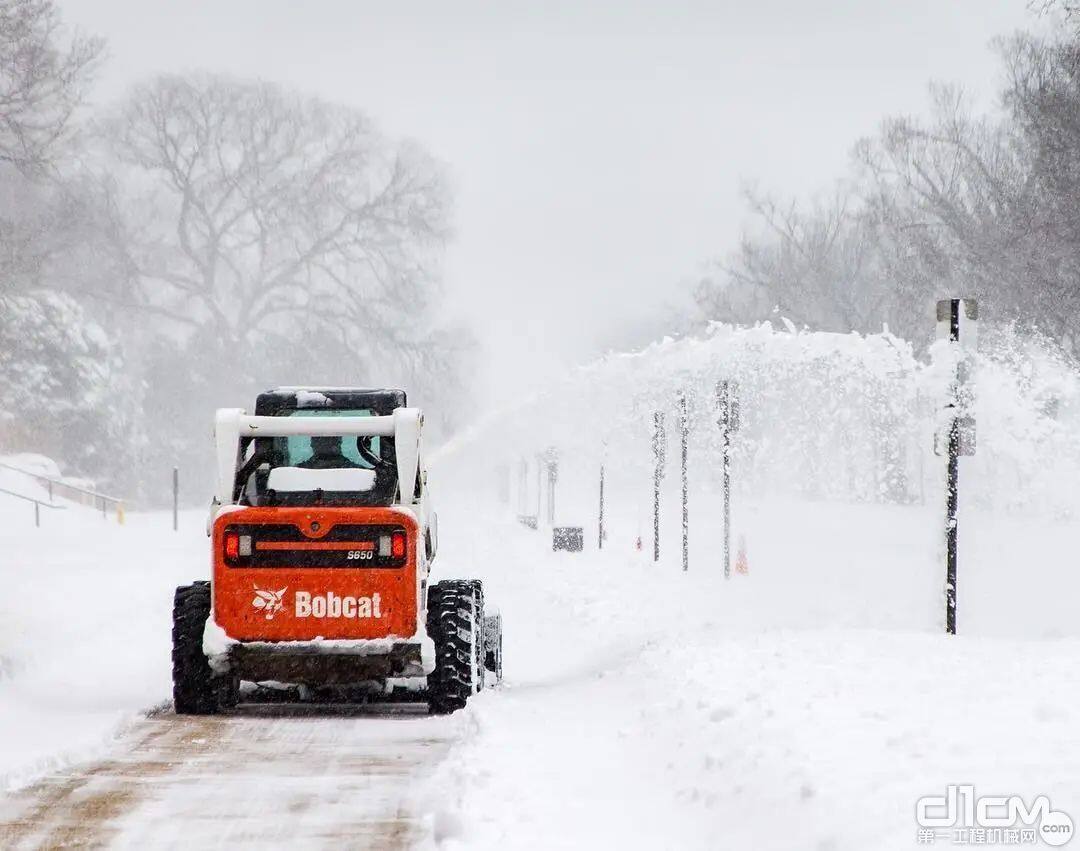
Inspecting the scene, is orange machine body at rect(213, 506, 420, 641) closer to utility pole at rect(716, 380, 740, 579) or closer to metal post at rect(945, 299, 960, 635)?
metal post at rect(945, 299, 960, 635)

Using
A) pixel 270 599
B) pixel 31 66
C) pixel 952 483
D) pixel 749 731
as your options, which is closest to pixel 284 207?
pixel 31 66

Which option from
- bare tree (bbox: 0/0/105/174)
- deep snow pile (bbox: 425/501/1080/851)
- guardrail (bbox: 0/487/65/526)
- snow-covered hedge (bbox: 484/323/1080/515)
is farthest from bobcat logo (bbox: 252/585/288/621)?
guardrail (bbox: 0/487/65/526)

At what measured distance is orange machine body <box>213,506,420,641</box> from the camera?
1025 centimetres

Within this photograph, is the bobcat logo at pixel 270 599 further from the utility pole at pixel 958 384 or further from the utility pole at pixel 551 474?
the utility pole at pixel 551 474

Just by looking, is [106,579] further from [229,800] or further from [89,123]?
[89,123]

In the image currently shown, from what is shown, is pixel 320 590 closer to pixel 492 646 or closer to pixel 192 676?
pixel 192 676

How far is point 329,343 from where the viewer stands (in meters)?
59.0

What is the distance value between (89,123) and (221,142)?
214 inches

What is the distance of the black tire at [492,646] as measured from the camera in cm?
1174

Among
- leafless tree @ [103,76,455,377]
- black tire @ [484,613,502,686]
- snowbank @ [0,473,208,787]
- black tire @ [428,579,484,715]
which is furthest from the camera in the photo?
leafless tree @ [103,76,455,377]

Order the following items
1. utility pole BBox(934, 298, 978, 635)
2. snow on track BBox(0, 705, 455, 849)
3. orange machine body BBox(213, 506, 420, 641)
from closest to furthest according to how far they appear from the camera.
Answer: snow on track BBox(0, 705, 455, 849)
orange machine body BBox(213, 506, 420, 641)
utility pole BBox(934, 298, 978, 635)

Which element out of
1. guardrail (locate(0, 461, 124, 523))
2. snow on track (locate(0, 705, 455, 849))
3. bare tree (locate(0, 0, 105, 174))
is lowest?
guardrail (locate(0, 461, 124, 523))

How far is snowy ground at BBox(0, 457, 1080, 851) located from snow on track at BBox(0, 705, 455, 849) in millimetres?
96

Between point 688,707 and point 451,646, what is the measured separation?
2.19 metres
